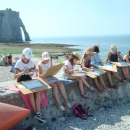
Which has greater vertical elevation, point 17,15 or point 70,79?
point 17,15

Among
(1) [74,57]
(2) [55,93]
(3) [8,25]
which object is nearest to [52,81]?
(2) [55,93]

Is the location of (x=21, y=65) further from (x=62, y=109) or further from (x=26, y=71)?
(x=62, y=109)

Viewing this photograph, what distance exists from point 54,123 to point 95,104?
6.10ft

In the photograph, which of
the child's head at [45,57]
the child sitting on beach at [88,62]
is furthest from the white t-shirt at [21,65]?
the child sitting on beach at [88,62]

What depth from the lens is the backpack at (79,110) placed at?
5.92 m

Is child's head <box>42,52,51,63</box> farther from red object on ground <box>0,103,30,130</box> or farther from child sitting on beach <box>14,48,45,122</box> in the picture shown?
red object on ground <box>0,103,30,130</box>

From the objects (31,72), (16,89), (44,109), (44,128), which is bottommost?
(44,128)

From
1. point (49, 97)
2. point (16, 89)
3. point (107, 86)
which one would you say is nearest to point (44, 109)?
point (49, 97)

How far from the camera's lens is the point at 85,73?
6.66m

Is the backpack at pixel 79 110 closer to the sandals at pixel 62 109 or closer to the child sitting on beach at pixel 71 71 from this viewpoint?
the child sitting on beach at pixel 71 71

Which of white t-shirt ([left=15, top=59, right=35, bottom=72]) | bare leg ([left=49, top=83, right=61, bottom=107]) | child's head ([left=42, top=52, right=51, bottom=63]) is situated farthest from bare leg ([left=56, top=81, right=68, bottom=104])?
white t-shirt ([left=15, top=59, right=35, bottom=72])

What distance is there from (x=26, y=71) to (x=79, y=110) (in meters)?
2.11

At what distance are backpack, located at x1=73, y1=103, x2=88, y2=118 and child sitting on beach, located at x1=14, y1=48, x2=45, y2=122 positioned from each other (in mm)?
1309

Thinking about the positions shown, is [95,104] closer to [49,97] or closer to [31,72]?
[49,97]
